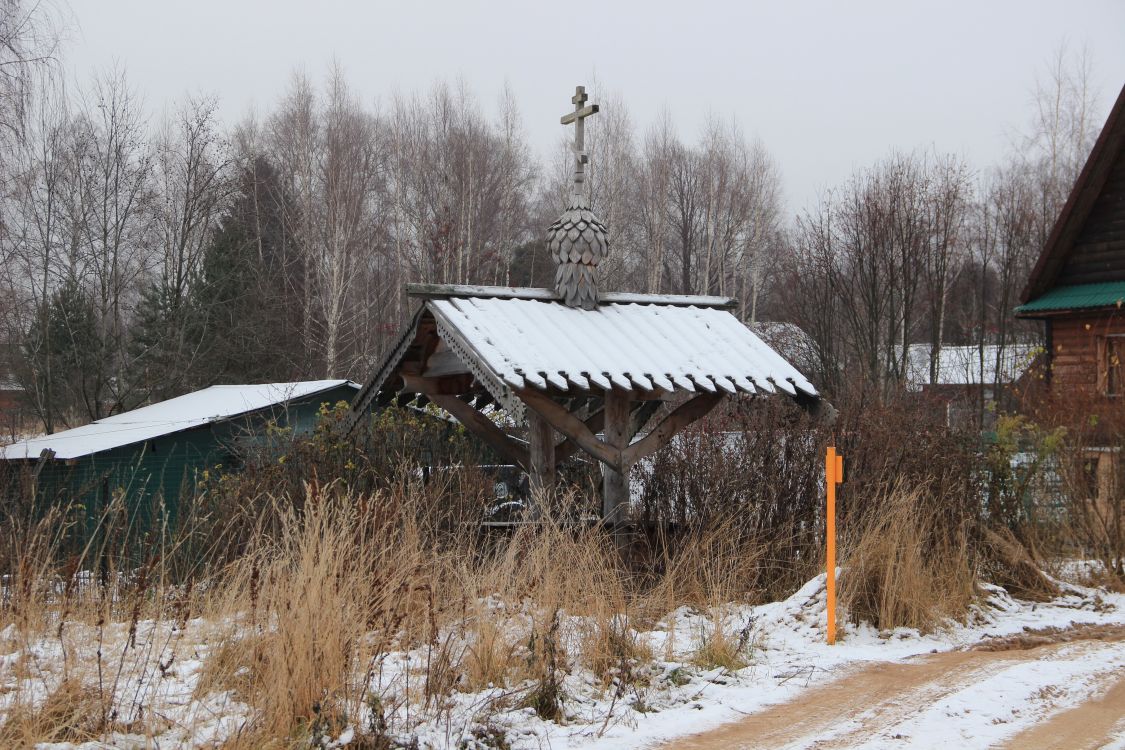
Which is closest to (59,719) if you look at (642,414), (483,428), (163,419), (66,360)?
(483,428)

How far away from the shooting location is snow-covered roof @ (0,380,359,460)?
1398 centimetres

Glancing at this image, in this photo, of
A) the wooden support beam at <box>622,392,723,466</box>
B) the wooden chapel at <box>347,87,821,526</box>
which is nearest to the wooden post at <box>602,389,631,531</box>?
the wooden chapel at <box>347,87,821,526</box>

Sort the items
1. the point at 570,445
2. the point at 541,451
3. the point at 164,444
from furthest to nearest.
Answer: the point at 164,444 < the point at 570,445 < the point at 541,451

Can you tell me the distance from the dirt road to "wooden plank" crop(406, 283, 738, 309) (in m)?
4.19

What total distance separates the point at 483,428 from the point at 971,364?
1992 cm

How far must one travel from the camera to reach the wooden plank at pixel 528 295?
8344 mm

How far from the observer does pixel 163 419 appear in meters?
15.4

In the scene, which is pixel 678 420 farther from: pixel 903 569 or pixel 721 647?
pixel 721 647

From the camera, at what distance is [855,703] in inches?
223

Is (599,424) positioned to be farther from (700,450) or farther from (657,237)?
(657,237)

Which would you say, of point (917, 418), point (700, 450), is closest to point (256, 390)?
point (700, 450)

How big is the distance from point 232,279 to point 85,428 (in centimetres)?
1183

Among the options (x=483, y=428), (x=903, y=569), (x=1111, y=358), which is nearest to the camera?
(x=903, y=569)

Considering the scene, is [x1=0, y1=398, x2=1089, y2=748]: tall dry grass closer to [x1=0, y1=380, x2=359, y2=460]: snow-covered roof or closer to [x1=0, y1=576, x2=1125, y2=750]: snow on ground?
[x1=0, y1=576, x2=1125, y2=750]: snow on ground
